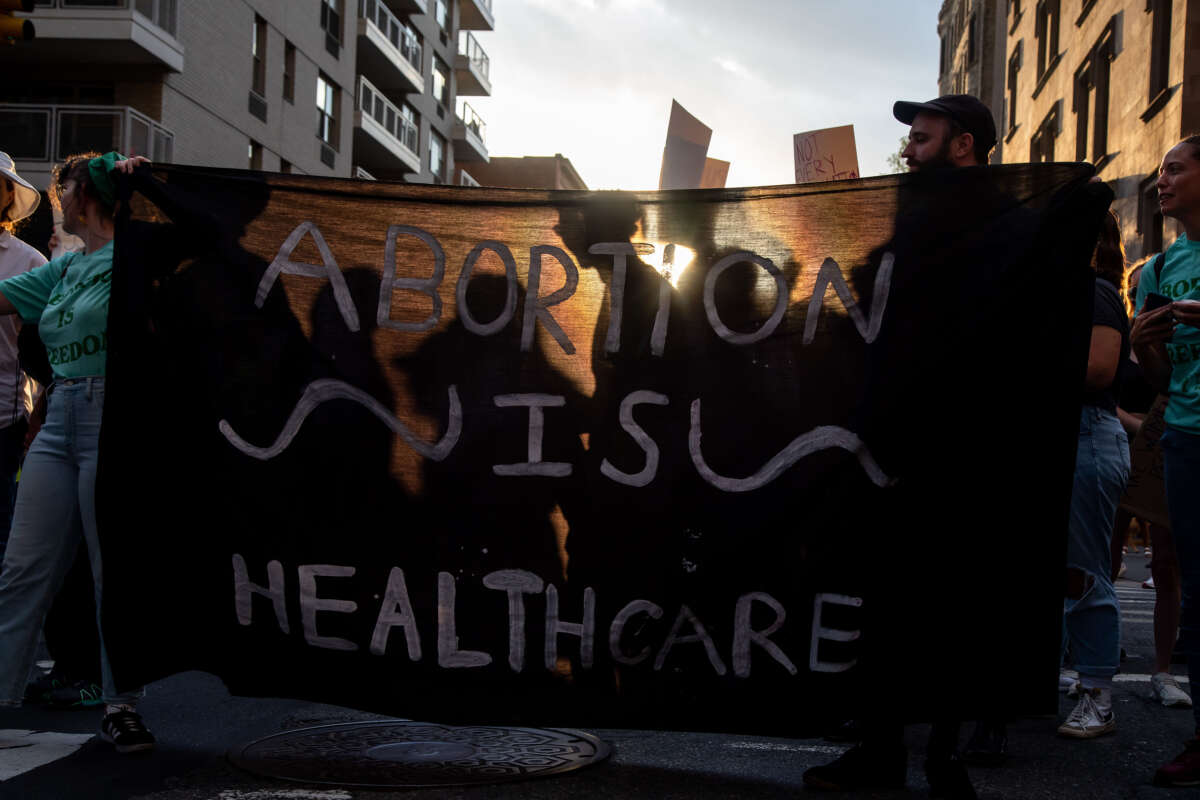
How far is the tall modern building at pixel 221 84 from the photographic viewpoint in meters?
21.8

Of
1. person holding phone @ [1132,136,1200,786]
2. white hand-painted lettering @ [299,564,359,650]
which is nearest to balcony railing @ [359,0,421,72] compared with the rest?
person holding phone @ [1132,136,1200,786]

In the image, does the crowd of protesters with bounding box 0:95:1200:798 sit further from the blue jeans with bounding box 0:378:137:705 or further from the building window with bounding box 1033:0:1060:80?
the building window with bounding box 1033:0:1060:80

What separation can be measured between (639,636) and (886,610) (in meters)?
0.68

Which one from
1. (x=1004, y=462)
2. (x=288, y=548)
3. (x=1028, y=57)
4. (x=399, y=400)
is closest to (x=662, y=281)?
(x=399, y=400)

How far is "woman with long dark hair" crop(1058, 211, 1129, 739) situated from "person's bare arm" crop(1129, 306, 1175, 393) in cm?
20

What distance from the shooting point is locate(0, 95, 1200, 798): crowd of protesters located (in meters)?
4.07

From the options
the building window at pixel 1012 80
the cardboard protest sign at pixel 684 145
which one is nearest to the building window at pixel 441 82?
the building window at pixel 1012 80

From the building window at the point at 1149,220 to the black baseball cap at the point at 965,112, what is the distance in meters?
15.0

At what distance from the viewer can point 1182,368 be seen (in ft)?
13.6

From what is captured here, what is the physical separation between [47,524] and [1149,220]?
17.2 m

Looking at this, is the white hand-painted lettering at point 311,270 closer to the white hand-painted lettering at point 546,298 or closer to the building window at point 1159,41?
the white hand-painted lettering at point 546,298

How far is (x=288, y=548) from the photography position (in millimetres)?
3959

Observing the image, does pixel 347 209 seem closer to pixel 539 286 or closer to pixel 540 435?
pixel 539 286

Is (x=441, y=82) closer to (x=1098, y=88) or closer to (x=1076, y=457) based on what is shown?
(x=1098, y=88)
